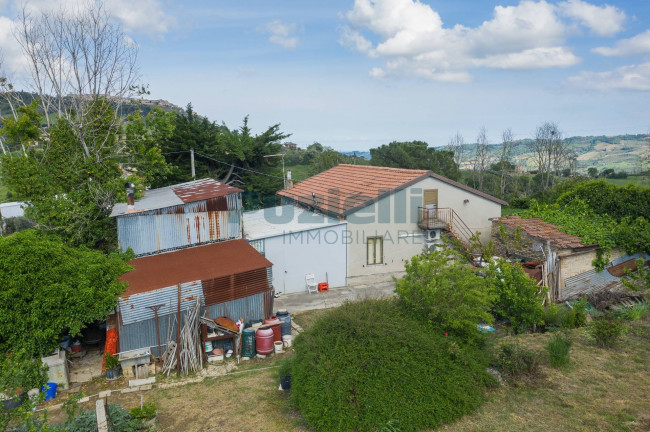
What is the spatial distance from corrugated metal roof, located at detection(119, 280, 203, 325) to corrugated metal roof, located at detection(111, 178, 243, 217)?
4.03 metres

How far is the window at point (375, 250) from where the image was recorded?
67.8ft

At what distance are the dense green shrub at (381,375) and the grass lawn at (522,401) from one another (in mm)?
533

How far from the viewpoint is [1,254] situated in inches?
411

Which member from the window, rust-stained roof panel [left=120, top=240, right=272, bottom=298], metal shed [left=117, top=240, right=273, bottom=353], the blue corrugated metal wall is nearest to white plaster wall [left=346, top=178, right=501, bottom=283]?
the window

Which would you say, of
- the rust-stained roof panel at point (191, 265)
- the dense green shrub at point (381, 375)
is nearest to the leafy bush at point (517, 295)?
the dense green shrub at point (381, 375)

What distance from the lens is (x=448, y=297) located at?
968cm

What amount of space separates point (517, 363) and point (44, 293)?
11.3 m

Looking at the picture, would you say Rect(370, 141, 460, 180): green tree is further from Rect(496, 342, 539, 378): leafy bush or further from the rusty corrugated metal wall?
Rect(496, 342, 539, 378): leafy bush

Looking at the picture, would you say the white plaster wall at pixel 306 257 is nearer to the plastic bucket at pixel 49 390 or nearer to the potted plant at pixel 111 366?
the potted plant at pixel 111 366

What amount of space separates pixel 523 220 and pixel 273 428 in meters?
16.7

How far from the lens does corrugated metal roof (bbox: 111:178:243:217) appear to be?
15125mm

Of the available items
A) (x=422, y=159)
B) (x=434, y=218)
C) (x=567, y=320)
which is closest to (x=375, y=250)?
(x=434, y=218)

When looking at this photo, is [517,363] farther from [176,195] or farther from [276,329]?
[176,195]

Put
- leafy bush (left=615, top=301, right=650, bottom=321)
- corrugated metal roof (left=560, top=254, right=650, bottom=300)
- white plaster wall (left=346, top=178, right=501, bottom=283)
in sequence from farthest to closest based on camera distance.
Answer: white plaster wall (left=346, top=178, right=501, bottom=283), corrugated metal roof (left=560, top=254, right=650, bottom=300), leafy bush (left=615, top=301, right=650, bottom=321)
